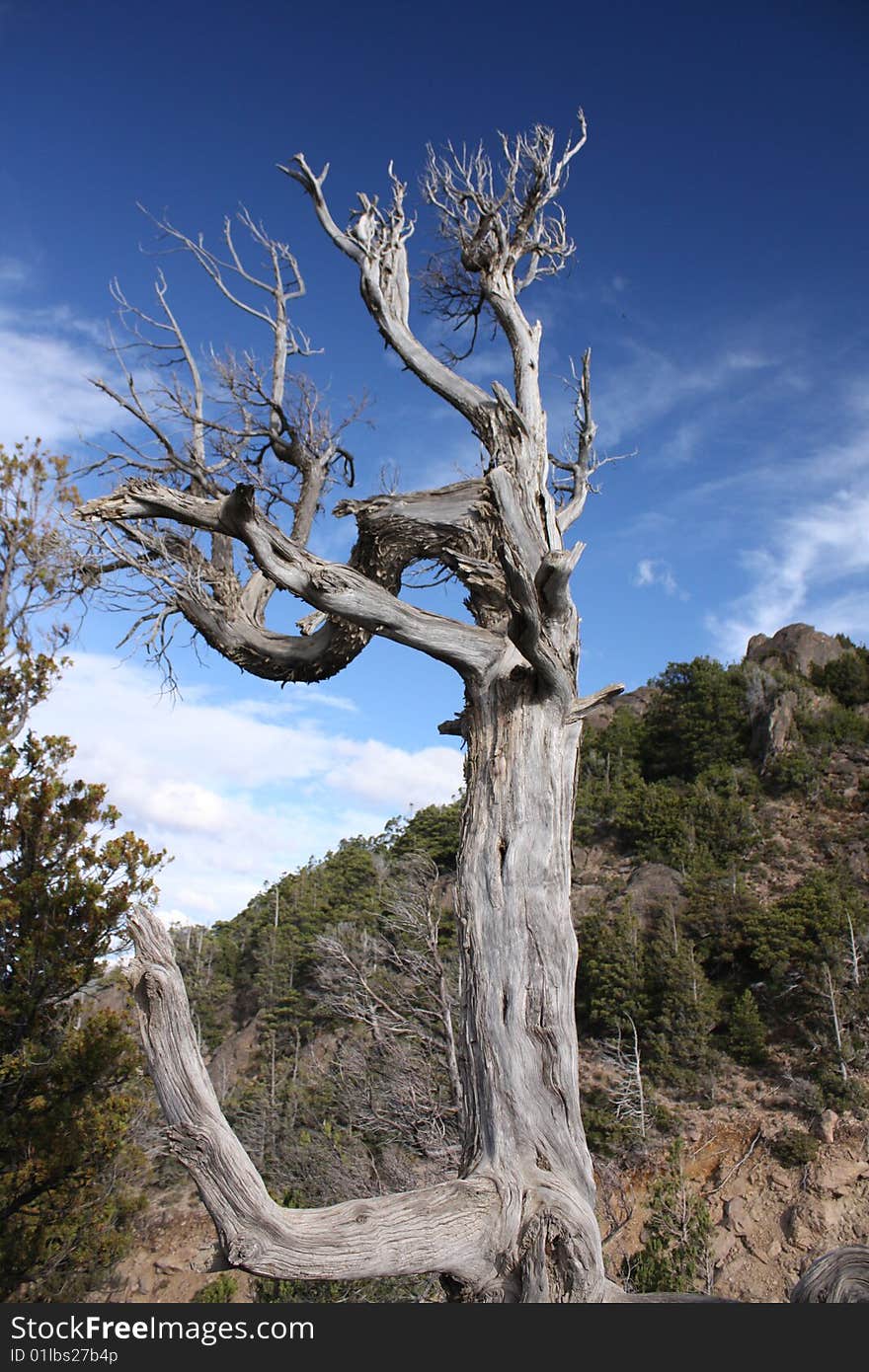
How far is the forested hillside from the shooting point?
12734 millimetres

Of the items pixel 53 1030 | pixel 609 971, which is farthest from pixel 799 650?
pixel 53 1030

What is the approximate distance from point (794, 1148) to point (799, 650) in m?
25.6

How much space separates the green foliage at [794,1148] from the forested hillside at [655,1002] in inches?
1.7

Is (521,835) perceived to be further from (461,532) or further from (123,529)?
(123,529)

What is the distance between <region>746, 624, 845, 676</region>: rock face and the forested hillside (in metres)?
0.39

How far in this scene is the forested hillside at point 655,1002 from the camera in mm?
12734

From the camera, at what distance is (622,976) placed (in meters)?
21.5

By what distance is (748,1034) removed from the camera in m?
19.8

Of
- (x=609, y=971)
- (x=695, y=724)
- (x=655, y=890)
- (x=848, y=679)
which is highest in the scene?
(x=848, y=679)

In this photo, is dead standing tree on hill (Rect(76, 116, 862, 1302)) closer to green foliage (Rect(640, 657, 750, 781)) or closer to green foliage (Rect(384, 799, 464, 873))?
green foliage (Rect(384, 799, 464, 873))

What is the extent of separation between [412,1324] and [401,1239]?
0.24 meters

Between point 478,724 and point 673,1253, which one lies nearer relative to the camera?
point 478,724

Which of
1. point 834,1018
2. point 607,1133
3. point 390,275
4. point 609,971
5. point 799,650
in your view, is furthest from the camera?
point 799,650

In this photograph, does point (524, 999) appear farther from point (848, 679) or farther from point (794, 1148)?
point (848, 679)
